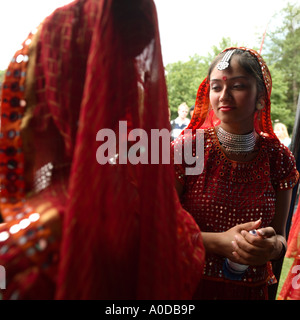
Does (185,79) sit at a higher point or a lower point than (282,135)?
higher

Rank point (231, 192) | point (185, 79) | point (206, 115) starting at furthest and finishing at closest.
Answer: point (185, 79)
point (206, 115)
point (231, 192)

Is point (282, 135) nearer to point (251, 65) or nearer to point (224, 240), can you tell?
point (251, 65)

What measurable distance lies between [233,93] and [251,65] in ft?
0.49

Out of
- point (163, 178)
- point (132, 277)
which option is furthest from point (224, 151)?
point (132, 277)

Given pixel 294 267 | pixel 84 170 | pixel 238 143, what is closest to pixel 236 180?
pixel 238 143

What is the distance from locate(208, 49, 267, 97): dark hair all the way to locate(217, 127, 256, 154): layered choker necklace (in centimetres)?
21

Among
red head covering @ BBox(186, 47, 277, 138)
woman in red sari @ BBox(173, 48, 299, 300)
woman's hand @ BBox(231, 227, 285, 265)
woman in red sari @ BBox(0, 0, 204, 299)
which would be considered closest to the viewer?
woman in red sari @ BBox(0, 0, 204, 299)

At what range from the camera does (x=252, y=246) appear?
105cm

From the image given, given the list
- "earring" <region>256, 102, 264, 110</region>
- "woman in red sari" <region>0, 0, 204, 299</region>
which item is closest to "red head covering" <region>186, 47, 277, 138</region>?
"earring" <region>256, 102, 264, 110</region>

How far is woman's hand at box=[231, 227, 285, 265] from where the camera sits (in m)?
1.05

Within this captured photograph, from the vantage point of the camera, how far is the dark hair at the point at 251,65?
1.27 metres

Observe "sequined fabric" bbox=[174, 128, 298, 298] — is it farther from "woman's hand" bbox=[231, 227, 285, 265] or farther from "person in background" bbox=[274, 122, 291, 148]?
"person in background" bbox=[274, 122, 291, 148]

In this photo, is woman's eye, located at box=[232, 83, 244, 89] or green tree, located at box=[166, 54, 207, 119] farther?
green tree, located at box=[166, 54, 207, 119]
